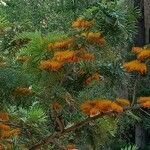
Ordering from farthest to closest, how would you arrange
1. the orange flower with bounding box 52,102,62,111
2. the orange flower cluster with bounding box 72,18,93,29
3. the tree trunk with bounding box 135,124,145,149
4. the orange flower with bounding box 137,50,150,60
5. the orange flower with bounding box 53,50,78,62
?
the tree trunk with bounding box 135,124,145,149 → the orange flower with bounding box 52,102,62,111 → the orange flower with bounding box 137,50,150,60 → the orange flower cluster with bounding box 72,18,93,29 → the orange flower with bounding box 53,50,78,62

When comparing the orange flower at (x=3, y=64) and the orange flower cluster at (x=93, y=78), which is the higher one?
the orange flower at (x=3, y=64)

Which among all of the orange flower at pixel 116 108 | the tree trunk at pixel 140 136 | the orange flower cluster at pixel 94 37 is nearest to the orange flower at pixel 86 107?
the orange flower at pixel 116 108

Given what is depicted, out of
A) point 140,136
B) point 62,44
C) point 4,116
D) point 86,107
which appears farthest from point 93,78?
point 140,136

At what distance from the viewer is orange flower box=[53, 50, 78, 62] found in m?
3.02

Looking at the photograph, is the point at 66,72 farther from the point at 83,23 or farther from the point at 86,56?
the point at 83,23

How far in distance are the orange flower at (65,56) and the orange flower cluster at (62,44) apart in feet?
0.15

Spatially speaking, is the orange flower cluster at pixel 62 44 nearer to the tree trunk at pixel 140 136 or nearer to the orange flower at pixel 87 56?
the orange flower at pixel 87 56

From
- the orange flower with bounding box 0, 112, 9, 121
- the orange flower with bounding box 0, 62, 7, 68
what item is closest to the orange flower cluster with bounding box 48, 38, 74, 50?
the orange flower with bounding box 0, 62, 7, 68

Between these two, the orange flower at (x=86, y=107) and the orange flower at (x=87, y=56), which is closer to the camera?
the orange flower at (x=87, y=56)

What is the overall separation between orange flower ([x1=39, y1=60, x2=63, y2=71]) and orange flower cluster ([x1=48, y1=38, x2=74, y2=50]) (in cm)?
9

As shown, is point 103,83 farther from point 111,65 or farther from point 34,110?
point 34,110

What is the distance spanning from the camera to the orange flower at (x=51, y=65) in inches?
121

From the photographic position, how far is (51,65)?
121 inches

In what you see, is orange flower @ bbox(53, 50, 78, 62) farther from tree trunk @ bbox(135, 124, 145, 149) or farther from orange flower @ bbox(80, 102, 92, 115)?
tree trunk @ bbox(135, 124, 145, 149)
